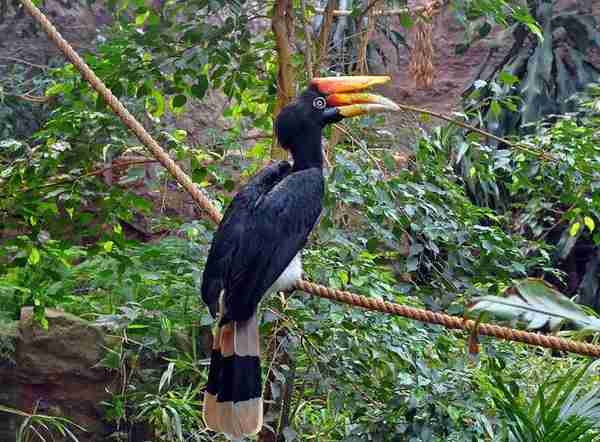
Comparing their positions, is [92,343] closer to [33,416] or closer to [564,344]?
[33,416]

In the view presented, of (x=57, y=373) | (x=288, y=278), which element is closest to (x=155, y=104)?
(x=288, y=278)

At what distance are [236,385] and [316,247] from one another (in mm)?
975

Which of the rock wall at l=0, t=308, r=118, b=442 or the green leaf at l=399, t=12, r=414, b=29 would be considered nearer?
the green leaf at l=399, t=12, r=414, b=29

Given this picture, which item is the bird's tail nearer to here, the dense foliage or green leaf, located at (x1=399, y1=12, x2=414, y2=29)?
the dense foliage

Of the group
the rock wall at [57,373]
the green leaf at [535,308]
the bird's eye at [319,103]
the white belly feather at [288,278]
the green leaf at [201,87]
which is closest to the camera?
the green leaf at [535,308]

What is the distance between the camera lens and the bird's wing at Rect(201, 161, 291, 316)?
3049 mm

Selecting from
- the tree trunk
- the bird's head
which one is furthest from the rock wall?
the bird's head

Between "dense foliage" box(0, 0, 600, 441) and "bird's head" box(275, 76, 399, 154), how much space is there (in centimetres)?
20

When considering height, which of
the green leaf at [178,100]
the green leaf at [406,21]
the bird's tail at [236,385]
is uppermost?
the green leaf at [406,21]

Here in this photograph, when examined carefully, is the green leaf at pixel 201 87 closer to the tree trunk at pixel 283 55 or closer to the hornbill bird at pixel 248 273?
the tree trunk at pixel 283 55

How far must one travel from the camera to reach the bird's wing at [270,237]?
10.2 ft

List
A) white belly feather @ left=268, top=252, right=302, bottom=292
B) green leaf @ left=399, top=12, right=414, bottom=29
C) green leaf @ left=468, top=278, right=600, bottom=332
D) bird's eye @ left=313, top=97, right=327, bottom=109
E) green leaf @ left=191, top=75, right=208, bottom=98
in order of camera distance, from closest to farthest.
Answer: green leaf @ left=468, top=278, right=600, bottom=332
white belly feather @ left=268, top=252, right=302, bottom=292
bird's eye @ left=313, top=97, right=327, bottom=109
green leaf @ left=191, top=75, right=208, bottom=98
green leaf @ left=399, top=12, right=414, bottom=29

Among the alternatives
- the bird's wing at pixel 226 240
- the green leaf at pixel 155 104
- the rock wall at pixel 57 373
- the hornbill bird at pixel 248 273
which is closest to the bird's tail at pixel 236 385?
A: the hornbill bird at pixel 248 273

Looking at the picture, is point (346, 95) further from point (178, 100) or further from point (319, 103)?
point (178, 100)
